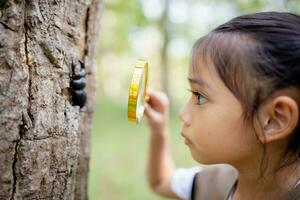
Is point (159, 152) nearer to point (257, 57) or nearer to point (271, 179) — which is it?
point (271, 179)

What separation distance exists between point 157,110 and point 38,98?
90 centimetres

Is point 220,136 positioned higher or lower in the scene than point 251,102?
lower

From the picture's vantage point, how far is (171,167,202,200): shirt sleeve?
6.31ft

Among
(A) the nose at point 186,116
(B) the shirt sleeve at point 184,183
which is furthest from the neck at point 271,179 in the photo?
(B) the shirt sleeve at point 184,183

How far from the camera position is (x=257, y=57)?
1194 millimetres

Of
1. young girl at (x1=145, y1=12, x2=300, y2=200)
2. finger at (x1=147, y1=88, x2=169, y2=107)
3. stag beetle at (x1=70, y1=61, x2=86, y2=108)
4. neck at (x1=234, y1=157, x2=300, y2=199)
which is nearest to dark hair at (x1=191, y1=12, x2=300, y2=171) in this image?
young girl at (x1=145, y1=12, x2=300, y2=200)

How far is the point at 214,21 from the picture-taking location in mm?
13625

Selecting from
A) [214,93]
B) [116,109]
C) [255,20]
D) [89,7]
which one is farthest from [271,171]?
[116,109]

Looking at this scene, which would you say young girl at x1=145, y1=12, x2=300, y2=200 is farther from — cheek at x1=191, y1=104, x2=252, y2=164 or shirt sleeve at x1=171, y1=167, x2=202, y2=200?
shirt sleeve at x1=171, y1=167, x2=202, y2=200

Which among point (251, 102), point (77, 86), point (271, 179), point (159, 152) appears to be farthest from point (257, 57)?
point (159, 152)

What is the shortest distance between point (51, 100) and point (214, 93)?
0.48 m

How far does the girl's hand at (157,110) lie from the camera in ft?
6.34

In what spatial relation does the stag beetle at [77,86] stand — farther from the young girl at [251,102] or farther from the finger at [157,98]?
the finger at [157,98]

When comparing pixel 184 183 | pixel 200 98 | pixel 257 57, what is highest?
pixel 257 57
